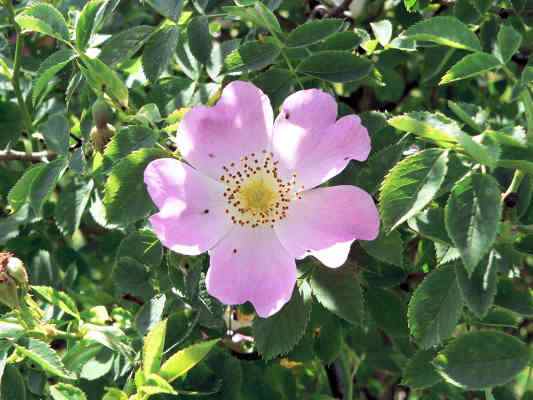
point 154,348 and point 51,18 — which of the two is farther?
point 51,18

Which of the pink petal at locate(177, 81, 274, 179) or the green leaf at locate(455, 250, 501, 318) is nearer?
the green leaf at locate(455, 250, 501, 318)

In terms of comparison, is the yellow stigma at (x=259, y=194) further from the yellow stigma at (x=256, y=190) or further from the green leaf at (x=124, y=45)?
the green leaf at (x=124, y=45)

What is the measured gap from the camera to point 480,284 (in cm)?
104

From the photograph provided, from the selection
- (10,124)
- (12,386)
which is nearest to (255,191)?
(12,386)

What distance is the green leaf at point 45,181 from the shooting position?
1311 mm

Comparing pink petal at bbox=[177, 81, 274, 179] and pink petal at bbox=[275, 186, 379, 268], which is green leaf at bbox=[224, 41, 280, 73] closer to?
pink petal at bbox=[177, 81, 274, 179]

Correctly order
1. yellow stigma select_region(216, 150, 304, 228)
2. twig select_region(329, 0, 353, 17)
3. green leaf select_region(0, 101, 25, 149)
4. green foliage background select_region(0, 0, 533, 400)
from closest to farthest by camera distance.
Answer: green foliage background select_region(0, 0, 533, 400) → yellow stigma select_region(216, 150, 304, 228) → twig select_region(329, 0, 353, 17) → green leaf select_region(0, 101, 25, 149)

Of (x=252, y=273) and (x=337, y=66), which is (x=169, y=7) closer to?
(x=337, y=66)

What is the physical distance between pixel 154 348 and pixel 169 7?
525 mm

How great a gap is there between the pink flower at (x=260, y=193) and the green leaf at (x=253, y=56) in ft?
0.29

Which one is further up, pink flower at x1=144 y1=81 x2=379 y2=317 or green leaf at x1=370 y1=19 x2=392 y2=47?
green leaf at x1=370 y1=19 x2=392 y2=47

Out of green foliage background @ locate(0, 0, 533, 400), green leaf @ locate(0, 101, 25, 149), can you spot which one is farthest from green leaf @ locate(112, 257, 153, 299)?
green leaf @ locate(0, 101, 25, 149)

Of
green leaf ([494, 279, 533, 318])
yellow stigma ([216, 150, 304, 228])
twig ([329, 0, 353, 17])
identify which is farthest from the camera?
twig ([329, 0, 353, 17])

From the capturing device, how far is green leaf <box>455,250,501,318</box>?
1.03m
